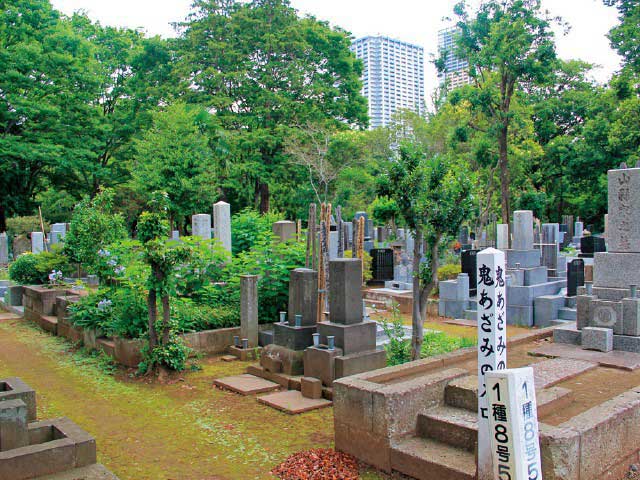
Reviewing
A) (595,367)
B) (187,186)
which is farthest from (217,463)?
(187,186)

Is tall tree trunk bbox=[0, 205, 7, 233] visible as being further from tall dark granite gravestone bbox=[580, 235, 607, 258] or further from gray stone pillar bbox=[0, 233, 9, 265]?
tall dark granite gravestone bbox=[580, 235, 607, 258]

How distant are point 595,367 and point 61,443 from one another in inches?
240

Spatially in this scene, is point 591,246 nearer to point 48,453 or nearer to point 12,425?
point 48,453

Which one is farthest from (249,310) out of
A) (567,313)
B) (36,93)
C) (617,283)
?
(36,93)

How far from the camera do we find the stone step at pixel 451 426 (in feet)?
16.7

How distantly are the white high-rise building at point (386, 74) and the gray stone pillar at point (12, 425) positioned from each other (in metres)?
58.4

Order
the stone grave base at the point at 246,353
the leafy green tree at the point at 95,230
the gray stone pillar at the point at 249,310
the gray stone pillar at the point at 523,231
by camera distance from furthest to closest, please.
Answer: the gray stone pillar at the point at 523,231, the leafy green tree at the point at 95,230, the gray stone pillar at the point at 249,310, the stone grave base at the point at 246,353

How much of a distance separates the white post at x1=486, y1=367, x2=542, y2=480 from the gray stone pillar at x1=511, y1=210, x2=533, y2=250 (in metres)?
13.2

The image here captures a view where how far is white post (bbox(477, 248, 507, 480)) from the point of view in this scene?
4.32 metres

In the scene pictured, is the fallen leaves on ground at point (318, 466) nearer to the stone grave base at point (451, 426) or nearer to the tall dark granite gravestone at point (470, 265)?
the stone grave base at point (451, 426)

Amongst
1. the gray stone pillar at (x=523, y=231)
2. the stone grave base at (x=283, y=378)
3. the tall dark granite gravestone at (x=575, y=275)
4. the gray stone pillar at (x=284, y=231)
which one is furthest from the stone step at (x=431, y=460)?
the gray stone pillar at (x=523, y=231)

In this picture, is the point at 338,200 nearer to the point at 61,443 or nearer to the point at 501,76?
the point at 501,76

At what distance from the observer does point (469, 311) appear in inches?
551

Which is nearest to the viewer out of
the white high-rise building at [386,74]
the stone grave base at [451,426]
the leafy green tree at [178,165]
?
the stone grave base at [451,426]
